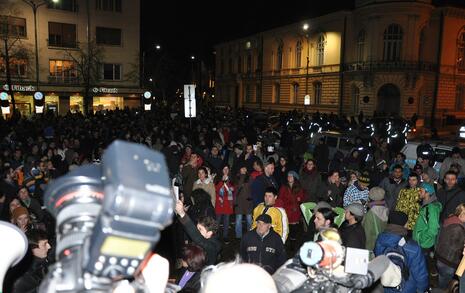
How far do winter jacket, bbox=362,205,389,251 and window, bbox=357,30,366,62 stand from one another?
39.4 m

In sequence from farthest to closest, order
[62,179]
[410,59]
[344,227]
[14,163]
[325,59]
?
[325,59] → [410,59] → [14,163] → [344,227] → [62,179]

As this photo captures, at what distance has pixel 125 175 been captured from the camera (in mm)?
1424

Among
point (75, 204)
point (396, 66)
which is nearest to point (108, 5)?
point (396, 66)

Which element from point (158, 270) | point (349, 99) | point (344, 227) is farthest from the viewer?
point (349, 99)

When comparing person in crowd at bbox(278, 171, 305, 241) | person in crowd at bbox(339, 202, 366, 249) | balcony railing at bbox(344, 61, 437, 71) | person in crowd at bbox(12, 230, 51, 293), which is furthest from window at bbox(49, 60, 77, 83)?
person in crowd at bbox(339, 202, 366, 249)

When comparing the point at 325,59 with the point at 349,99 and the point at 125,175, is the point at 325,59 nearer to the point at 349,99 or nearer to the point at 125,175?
the point at 349,99

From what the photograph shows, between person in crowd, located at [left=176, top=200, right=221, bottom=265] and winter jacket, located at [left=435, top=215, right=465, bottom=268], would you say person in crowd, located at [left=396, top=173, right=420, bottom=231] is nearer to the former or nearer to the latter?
winter jacket, located at [left=435, top=215, right=465, bottom=268]

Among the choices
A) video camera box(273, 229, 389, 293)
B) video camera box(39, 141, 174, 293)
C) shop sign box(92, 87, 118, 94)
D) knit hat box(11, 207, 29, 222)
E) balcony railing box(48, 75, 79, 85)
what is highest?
balcony railing box(48, 75, 79, 85)

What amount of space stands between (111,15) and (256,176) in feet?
126

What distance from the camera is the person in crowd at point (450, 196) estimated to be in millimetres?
7643

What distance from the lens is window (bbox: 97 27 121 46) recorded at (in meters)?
42.2

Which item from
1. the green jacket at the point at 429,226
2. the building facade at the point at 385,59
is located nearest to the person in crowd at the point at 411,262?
the green jacket at the point at 429,226

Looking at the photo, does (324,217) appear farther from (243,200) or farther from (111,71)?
(111,71)

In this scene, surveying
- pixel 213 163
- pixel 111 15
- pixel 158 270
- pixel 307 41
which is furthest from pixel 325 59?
pixel 158 270
